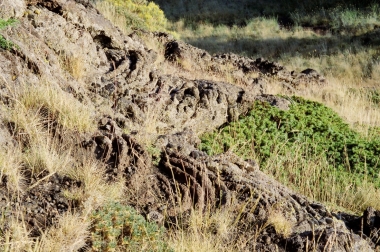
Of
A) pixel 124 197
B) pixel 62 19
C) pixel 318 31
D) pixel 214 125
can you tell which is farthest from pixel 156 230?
pixel 318 31

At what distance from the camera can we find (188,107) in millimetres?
6055

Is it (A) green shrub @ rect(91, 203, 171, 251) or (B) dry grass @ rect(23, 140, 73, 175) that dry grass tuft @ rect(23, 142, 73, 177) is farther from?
(A) green shrub @ rect(91, 203, 171, 251)

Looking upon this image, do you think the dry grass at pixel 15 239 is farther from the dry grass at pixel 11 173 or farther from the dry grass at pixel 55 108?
the dry grass at pixel 55 108

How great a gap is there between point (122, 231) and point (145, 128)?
2.12 meters

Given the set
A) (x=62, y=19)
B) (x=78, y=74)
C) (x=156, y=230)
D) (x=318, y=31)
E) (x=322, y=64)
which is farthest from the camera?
(x=318, y=31)

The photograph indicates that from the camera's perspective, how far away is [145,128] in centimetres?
513

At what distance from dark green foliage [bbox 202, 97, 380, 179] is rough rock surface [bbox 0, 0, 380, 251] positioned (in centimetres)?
27

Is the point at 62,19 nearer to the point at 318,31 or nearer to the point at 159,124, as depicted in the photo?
the point at 159,124

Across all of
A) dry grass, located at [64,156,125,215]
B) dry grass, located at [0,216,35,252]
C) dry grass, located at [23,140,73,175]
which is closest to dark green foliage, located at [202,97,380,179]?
dry grass, located at [64,156,125,215]

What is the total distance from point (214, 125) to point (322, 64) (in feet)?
38.5

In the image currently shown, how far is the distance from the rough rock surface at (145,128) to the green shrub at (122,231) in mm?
256

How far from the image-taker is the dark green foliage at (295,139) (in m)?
5.82

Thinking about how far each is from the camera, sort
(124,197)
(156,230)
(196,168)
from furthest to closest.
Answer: (196,168) < (124,197) < (156,230)

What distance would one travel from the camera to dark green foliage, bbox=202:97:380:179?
582cm
